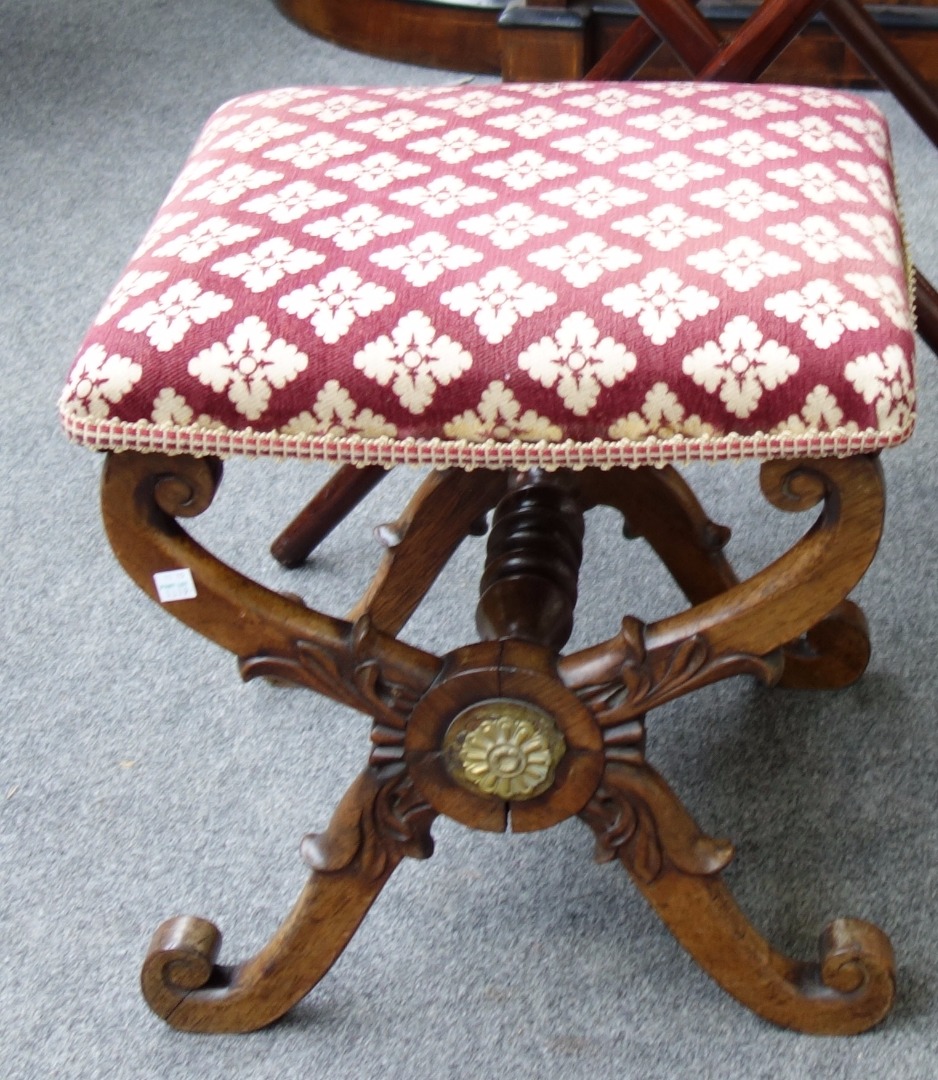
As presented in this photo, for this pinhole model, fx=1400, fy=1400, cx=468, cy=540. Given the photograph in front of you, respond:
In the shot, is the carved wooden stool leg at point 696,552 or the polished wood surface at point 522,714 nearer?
the polished wood surface at point 522,714

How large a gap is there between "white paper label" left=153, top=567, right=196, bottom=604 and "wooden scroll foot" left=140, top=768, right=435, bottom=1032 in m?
0.15

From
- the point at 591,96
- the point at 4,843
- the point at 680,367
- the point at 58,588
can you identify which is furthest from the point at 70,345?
the point at 680,367

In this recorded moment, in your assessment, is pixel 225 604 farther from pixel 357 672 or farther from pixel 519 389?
pixel 519 389

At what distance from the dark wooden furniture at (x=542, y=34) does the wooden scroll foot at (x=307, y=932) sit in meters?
0.98

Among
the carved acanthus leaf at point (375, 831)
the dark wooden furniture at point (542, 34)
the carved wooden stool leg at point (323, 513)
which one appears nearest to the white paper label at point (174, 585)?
the carved acanthus leaf at point (375, 831)

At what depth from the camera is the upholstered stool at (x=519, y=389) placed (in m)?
0.62

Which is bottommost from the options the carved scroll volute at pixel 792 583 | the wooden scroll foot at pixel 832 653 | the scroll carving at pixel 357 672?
the wooden scroll foot at pixel 832 653

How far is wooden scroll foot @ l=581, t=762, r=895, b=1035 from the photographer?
77cm

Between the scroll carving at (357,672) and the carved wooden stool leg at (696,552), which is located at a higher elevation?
the scroll carving at (357,672)

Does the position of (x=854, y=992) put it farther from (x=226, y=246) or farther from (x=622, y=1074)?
(x=226, y=246)

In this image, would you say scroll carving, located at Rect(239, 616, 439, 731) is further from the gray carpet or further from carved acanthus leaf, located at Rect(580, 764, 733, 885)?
the gray carpet

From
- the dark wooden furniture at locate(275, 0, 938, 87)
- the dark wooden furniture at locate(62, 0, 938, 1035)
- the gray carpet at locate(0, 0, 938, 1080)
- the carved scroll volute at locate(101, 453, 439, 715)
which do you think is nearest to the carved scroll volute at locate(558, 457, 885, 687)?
the dark wooden furniture at locate(62, 0, 938, 1035)

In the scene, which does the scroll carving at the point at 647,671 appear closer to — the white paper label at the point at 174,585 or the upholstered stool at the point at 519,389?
the upholstered stool at the point at 519,389

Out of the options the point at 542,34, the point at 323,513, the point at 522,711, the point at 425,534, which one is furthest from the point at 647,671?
the point at 542,34
